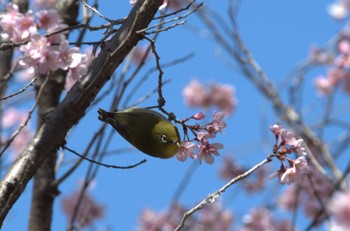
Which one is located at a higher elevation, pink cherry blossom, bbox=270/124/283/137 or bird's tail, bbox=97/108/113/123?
pink cherry blossom, bbox=270/124/283/137

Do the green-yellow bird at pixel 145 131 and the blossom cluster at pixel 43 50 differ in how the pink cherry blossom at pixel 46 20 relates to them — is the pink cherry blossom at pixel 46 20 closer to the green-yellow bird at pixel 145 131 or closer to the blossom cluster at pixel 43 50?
the blossom cluster at pixel 43 50

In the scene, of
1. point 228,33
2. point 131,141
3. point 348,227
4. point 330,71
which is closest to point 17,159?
point 131,141

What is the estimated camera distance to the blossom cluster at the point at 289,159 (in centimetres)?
180

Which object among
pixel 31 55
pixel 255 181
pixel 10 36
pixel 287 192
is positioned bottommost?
pixel 31 55

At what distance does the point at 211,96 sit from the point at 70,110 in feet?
17.0

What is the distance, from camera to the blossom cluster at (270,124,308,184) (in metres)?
1.80

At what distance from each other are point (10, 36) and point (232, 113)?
4.81 meters

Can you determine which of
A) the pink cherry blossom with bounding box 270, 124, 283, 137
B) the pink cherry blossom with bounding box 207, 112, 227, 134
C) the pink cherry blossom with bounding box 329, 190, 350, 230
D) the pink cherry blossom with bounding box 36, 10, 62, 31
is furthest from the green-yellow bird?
the pink cherry blossom with bounding box 329, 190, 350, 230

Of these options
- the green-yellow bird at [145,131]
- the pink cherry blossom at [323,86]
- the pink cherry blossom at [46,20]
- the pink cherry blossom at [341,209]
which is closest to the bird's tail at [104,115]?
the green-yellow bird at [145,131]

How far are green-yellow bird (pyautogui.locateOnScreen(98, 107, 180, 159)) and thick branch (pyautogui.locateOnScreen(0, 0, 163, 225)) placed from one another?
88mm

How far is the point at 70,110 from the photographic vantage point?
1.63 m

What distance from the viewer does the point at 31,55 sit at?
183 centimetres

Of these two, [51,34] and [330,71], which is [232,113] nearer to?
[330,71]

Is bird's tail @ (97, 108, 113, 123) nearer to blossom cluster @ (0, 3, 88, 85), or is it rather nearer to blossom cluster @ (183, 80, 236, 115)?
blossom cluster @ (0, 3, 88, 85)
